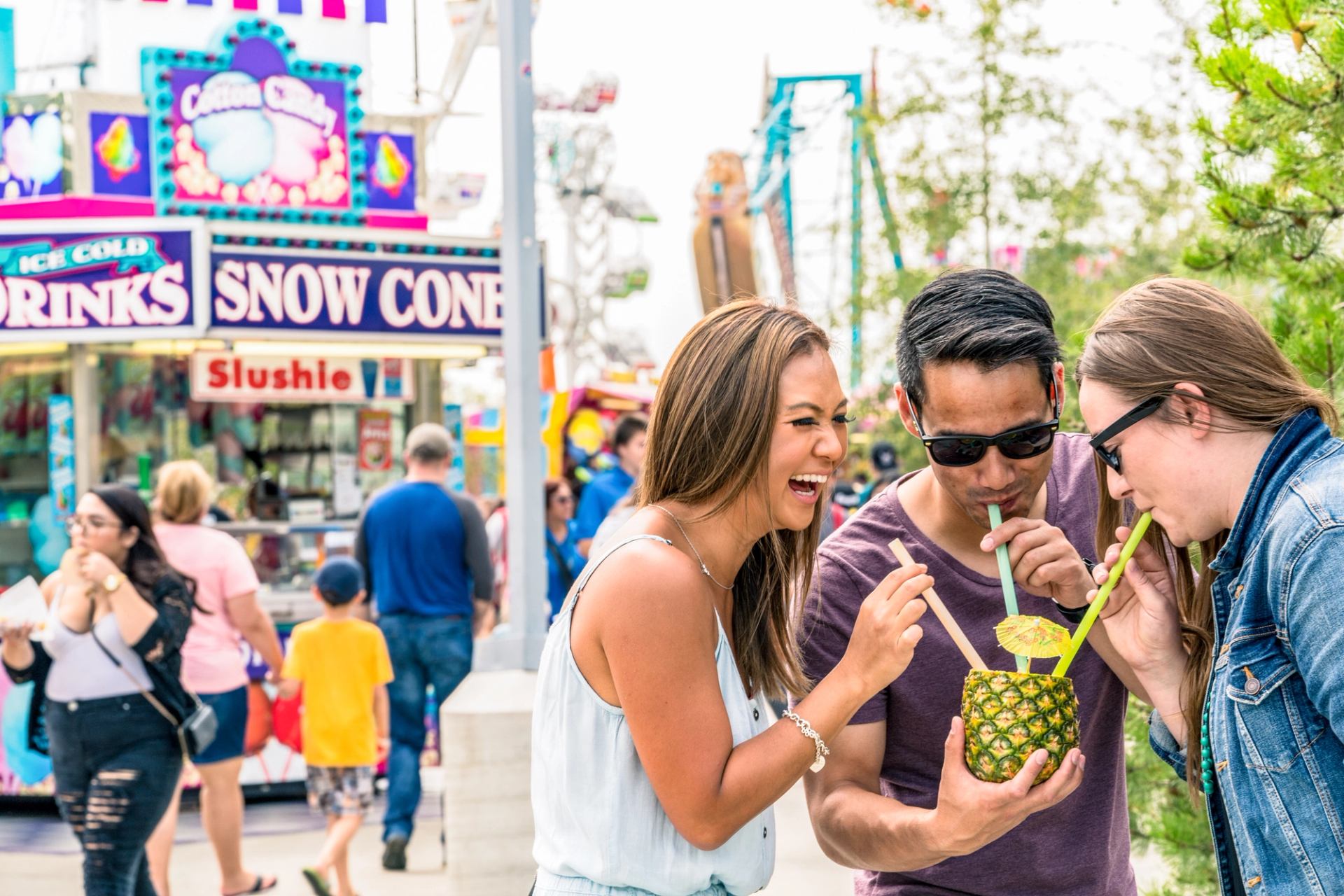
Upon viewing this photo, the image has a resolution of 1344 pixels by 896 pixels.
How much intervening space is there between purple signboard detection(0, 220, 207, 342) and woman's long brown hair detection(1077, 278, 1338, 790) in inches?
236

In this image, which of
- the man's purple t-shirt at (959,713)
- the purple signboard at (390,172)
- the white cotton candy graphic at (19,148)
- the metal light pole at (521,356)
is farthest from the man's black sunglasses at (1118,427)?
the white cotton candy graphic at (19,148)

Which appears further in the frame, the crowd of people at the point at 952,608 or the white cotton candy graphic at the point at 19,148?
the white cotton candy graphic at the point at 19,148

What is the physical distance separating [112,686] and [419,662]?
2.16 meters

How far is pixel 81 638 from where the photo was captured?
4141 millimetres

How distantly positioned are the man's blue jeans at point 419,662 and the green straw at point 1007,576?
4479 mm

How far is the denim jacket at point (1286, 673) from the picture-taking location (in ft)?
4.39

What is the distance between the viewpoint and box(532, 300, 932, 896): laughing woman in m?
1.61

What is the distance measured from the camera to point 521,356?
184 inches

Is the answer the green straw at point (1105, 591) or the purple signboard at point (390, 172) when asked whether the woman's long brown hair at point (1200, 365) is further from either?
the purple signboard at point (390, 172)

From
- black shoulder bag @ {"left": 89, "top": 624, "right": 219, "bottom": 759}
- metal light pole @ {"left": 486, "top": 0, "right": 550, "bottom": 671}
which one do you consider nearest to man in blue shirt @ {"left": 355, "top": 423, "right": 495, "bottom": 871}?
metal light pole @ {"left": 486, "top": 0, "right": 550, "bottom": 671}

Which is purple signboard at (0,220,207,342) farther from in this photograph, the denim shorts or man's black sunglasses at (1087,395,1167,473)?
man's black sunglasses at (1087,395,1167,473)

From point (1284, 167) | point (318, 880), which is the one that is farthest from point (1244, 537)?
point (318, 880)

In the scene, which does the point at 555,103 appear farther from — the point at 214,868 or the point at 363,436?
A: the point at 214,868

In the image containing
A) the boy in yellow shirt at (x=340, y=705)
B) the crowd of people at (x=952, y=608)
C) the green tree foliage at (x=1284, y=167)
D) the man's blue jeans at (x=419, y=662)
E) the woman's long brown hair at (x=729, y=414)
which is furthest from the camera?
the man's blue jeans at (x=419, y=662)
